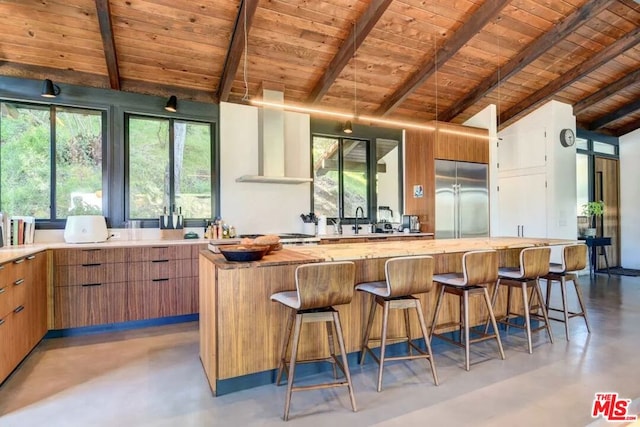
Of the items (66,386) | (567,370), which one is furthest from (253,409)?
(567,370)

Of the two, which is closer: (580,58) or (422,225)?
(580,58)

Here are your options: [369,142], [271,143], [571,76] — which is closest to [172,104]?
[271,143]

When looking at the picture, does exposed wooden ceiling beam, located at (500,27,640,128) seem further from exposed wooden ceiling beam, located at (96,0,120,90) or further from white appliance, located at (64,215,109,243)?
white appliance, located at (64,215,109,243)

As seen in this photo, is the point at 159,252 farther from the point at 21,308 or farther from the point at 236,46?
the point at 236,46

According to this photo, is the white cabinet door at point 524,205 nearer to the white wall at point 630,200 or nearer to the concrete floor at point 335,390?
the white wall at point 630,200

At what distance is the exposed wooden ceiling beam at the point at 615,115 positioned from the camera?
259 inches

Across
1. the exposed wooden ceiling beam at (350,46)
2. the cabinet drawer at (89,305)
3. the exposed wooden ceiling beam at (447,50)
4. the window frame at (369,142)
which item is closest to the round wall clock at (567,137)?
the window frame at (369,142)

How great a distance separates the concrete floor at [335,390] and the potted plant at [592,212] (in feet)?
13.5

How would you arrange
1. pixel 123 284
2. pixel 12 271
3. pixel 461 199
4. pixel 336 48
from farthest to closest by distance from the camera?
pixel 461 199
pixel 336 48
pixel 123 284
pixel 12 271

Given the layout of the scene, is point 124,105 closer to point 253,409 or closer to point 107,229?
point 107,229

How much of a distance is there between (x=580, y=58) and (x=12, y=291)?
729 centimetres

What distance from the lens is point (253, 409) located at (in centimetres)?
217

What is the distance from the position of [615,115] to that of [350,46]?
6091mm

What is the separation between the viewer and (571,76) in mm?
5406
